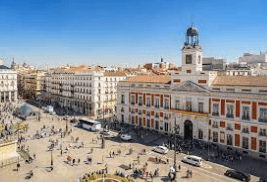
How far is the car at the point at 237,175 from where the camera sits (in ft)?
112

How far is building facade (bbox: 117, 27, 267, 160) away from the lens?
4338cm

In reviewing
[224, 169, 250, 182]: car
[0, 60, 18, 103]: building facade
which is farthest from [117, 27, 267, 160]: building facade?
[0, 60, 18, 103]: building facade

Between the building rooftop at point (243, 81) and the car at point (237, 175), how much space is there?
16757 mm

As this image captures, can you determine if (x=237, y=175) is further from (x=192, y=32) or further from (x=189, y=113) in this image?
(x=192, y=32)

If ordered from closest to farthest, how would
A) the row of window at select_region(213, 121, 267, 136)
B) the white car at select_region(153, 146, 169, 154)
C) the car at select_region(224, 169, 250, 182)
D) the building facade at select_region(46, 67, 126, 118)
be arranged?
the car at select_region(224, 169, 250, 182)
the row of window at select_region(213, 121, 267, 136)
the white car at select_region(153, 146, 169, 154)
the building facade at select_region(46, 67, 126, 118)

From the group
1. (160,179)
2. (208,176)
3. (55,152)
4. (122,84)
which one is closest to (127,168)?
(160,179)

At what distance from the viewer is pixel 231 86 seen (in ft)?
151

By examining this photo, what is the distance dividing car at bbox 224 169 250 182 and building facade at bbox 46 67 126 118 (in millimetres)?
45919

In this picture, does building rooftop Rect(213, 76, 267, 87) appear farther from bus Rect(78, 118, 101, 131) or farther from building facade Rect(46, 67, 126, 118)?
building facade Rect(46, 67, 126, 118)

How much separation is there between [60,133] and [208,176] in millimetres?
38764

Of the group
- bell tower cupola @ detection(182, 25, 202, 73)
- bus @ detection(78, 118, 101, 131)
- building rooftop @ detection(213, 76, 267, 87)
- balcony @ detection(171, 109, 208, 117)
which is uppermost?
bell tower cupola @ detection(182, 25, 202, 73)

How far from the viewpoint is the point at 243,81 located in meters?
46.6

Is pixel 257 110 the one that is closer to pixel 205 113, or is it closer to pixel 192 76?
pixel 205 113

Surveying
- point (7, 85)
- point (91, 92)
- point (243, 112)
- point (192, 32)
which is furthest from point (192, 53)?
point (7, 85)
